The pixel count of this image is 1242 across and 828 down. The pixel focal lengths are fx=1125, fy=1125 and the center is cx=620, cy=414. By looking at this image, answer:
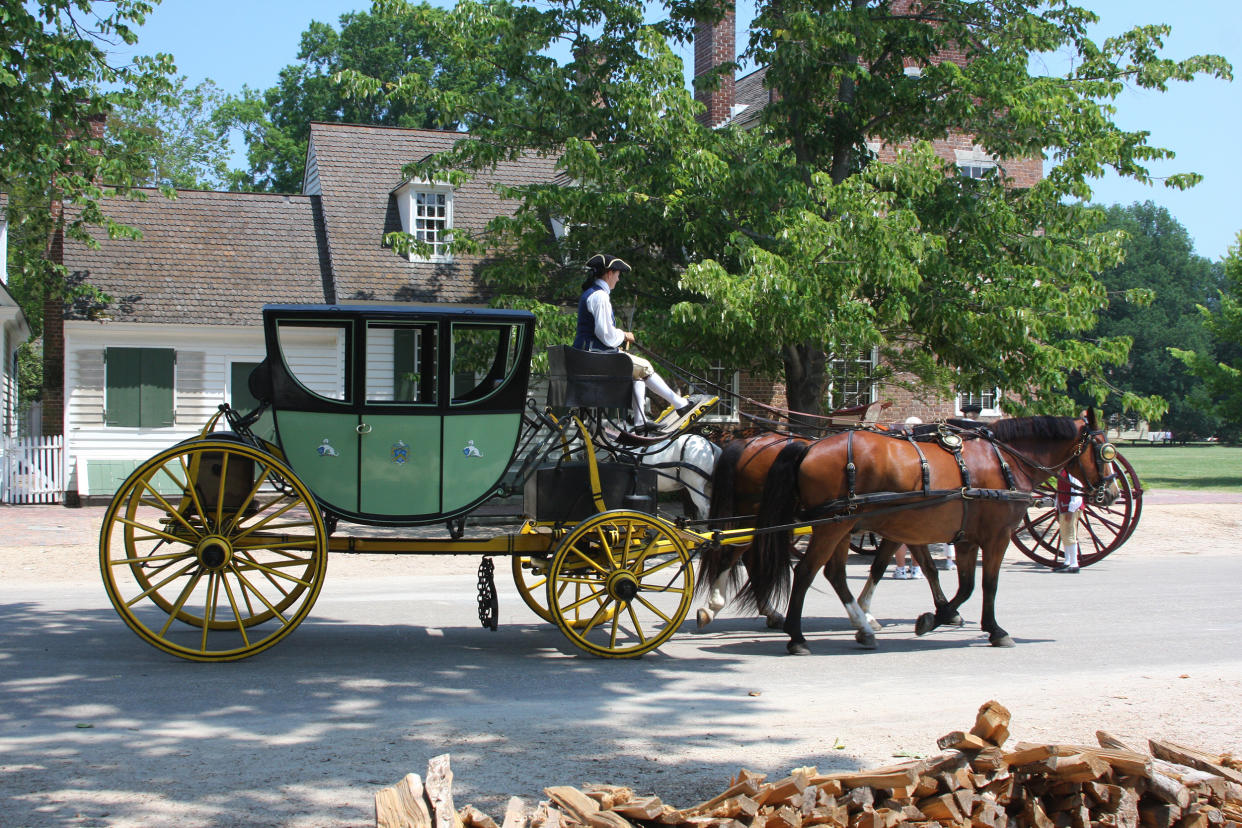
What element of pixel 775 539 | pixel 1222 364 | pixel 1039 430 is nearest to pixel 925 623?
pixel 775 539

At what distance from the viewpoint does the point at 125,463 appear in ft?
67.9

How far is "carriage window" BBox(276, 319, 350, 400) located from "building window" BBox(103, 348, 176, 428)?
42.3 feet

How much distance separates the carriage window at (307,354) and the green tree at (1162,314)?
63747mm

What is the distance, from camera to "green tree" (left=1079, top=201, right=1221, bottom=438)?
74.7 m

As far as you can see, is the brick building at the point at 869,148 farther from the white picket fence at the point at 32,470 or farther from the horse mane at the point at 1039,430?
the white picket fence at the point at 32,470

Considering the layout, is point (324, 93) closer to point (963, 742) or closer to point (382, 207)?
point (382, 207)

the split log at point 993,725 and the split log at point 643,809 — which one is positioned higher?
the split log at point 993,725

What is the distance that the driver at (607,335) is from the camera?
848cm

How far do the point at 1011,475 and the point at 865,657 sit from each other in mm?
1973

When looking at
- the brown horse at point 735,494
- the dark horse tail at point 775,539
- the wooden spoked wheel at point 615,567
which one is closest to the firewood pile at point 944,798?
the wooden spoked wheel at point 615,567

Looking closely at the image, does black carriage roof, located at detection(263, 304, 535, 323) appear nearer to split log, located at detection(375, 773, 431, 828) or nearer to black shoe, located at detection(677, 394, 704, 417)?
black shoe, located at detection(677, 394, 704, 417)

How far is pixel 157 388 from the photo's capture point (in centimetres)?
2109

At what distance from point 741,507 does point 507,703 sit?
3.28m

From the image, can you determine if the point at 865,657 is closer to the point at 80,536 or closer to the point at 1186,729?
the point at 1186,729
